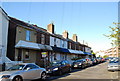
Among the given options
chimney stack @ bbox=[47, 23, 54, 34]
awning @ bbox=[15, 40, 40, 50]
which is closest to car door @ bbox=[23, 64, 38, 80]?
awning @ bbox=[15, 40, 40, 50]

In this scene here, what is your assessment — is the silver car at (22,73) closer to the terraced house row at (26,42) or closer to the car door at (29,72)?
the car door at (29,72)

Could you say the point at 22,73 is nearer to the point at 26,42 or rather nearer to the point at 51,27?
the point at 26,42

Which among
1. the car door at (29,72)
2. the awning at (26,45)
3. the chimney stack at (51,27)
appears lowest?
the car door at (29,72)

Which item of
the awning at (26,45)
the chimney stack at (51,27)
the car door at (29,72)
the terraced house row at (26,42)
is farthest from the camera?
the chimney stack at (51,27)

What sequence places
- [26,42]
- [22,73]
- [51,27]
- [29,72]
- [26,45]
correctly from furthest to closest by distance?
[51,27] → [26,42] → [26,45] → [29,72] → [22,73]

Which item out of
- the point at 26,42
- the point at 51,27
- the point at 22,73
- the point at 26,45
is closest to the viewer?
the point at 22,73

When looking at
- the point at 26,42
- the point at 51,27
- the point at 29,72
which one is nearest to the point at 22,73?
the point at 29,72

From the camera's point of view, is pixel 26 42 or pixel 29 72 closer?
pixel 29 72

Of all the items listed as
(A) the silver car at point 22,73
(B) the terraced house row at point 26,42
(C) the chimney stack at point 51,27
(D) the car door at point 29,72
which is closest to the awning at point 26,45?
(B) the terraced house row at point 26,42

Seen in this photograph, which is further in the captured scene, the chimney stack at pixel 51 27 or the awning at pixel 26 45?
the chimney stack at pixel 51 27

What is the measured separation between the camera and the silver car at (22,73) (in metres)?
8.12

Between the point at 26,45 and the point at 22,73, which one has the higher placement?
the point at 26,45

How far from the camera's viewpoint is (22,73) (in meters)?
8.84

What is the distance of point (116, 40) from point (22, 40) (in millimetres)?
13079
